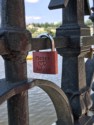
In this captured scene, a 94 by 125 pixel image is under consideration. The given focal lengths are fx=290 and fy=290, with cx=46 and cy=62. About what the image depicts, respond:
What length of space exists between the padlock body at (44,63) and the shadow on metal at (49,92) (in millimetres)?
30

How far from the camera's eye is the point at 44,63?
709mm

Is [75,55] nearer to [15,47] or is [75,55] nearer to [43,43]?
[43,43]

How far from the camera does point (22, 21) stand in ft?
2.04

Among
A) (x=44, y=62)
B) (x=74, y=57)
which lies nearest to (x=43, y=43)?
(x=44, y=62)

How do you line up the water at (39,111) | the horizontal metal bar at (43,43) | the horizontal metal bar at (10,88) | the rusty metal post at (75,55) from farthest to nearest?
the water at (39,111) → the rusty metal post at (75,55) → the horizontal metal bar at (43,43) → the horizontal metal bar at (10,88)

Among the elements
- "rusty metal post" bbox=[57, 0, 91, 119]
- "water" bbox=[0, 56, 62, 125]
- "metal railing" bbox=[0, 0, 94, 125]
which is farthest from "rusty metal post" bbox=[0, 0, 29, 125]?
"water" bbox=[0, 56, 62, 125]

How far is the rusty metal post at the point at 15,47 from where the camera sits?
1.96ft

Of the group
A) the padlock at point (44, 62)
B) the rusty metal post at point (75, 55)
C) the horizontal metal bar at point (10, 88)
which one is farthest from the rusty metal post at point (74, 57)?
the horizontal metal bar at point (10, 88)

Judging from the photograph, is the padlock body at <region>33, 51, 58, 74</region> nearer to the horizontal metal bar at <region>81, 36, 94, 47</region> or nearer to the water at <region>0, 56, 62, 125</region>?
the horizontal metal bar at <region>81, 36, 94, 47</region>

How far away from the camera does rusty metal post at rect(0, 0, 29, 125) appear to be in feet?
1.96

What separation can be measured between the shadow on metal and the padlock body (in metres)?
0.03

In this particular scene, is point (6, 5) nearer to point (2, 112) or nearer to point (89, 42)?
point (89, 42)

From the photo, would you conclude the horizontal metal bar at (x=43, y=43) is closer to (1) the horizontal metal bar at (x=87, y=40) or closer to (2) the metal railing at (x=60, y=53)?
(2) the metal railing at (x=60, y=53)

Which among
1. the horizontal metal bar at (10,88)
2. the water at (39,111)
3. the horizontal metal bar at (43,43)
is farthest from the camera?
the water at (39,111)
